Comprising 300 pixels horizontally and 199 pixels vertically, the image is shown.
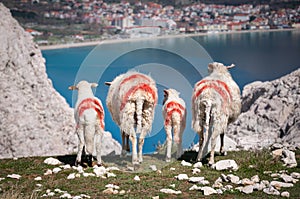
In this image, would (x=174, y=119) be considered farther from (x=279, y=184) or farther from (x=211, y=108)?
(x=279, y=184)

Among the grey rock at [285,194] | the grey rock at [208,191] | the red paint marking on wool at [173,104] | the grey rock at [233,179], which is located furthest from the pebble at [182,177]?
the red paint marking on wool at [173,104]

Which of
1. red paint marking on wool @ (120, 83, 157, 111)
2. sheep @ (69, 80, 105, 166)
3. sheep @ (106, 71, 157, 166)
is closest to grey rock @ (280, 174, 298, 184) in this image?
sheep @ (106, 71, 157, 166)

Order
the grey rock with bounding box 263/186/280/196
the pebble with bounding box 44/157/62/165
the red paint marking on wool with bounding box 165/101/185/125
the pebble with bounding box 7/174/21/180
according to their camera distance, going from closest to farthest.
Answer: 1. the grey rock with bounding box 263/186/280/196
2. the pebble with bounding box 7/174/21/180
3. the pebble with bounding box 44/157/62/165
4. the red paint marking on wool with bounding box 165/101/185/125

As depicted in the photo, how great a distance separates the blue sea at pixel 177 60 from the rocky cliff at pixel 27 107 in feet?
4.80

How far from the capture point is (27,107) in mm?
16750

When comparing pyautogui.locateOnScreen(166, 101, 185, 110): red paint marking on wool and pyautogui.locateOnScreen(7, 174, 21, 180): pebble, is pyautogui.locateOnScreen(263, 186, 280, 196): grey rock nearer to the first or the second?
pyautogui.locateOnScreen(166, 101, 185, 110): red paint marking on wool

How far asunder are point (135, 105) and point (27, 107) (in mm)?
7731

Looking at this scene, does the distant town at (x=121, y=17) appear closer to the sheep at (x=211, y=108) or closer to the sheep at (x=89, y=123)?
the sheep at (x=211, y=108)

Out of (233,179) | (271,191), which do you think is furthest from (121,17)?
(271,191)

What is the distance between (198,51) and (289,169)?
5.12 meters

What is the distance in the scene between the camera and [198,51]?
13.5 metres

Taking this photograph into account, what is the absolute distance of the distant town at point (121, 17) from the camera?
135ft

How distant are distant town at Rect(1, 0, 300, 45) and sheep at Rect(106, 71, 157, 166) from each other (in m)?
28.3

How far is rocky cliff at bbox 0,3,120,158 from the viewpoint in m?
15.9
